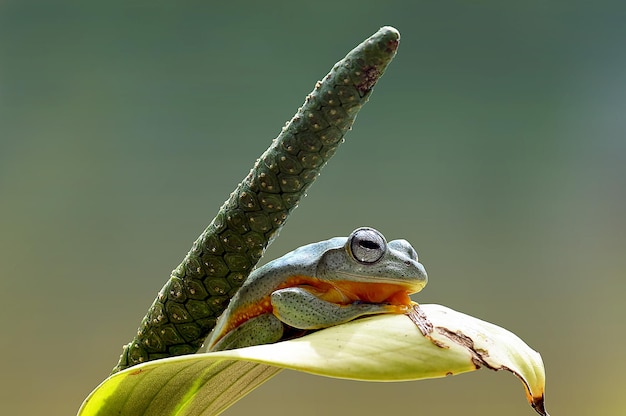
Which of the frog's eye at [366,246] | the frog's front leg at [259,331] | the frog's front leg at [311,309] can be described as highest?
the frog's eye at [366,246]

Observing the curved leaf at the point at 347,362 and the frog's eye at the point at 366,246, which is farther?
the frog's eye at the point at 366,246

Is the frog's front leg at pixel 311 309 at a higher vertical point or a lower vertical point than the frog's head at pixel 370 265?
lower

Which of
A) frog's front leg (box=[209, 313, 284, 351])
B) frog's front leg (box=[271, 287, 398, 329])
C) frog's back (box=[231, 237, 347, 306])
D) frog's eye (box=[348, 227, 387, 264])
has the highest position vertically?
frog's eye (box=[348, 227, 387, 264])

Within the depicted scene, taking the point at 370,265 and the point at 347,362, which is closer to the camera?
the point at 347,362

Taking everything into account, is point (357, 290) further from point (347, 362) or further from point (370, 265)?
point (347, 362)

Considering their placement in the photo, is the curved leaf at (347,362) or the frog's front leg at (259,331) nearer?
the curved leaf at (347,362)

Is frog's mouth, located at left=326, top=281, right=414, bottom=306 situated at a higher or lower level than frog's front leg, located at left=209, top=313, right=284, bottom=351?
higher

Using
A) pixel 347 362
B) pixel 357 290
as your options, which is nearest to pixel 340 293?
pixel 357 290
